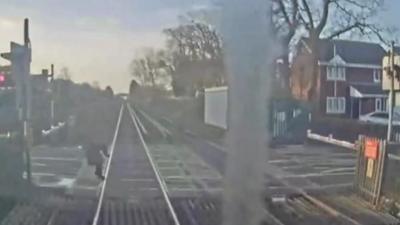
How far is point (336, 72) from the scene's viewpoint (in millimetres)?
42438

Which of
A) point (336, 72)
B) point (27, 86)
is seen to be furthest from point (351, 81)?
point (27, 86)

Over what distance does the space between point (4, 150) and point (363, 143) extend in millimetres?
6395

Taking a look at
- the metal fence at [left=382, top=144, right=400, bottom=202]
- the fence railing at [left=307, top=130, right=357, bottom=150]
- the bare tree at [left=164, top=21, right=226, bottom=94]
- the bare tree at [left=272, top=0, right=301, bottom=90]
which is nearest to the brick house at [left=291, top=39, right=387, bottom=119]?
the fence railing at [left=307, top=130, right=357, bottom=150]

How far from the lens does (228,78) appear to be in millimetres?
2496

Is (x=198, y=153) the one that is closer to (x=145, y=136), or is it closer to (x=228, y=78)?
(x=145, y=136)

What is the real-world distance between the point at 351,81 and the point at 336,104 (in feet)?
8.88

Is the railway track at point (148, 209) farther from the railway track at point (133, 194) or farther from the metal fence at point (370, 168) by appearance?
the metal fence at point (370, 168)

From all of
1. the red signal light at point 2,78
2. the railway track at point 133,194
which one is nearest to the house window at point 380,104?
the railway track at point 133,194

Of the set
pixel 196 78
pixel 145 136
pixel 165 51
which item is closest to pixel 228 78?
pixel 165 51

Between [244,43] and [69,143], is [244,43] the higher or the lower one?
the higher one

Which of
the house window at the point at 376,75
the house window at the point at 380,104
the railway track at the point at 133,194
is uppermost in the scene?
the house window at the point at 376,75

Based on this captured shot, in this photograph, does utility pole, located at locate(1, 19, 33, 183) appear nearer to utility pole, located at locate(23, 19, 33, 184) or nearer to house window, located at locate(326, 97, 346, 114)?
utility pole, located at locate(23, 19, 33, 184)

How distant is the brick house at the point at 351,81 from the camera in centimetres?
4050

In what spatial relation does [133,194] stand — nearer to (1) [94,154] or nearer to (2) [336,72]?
(1) [94,154]
